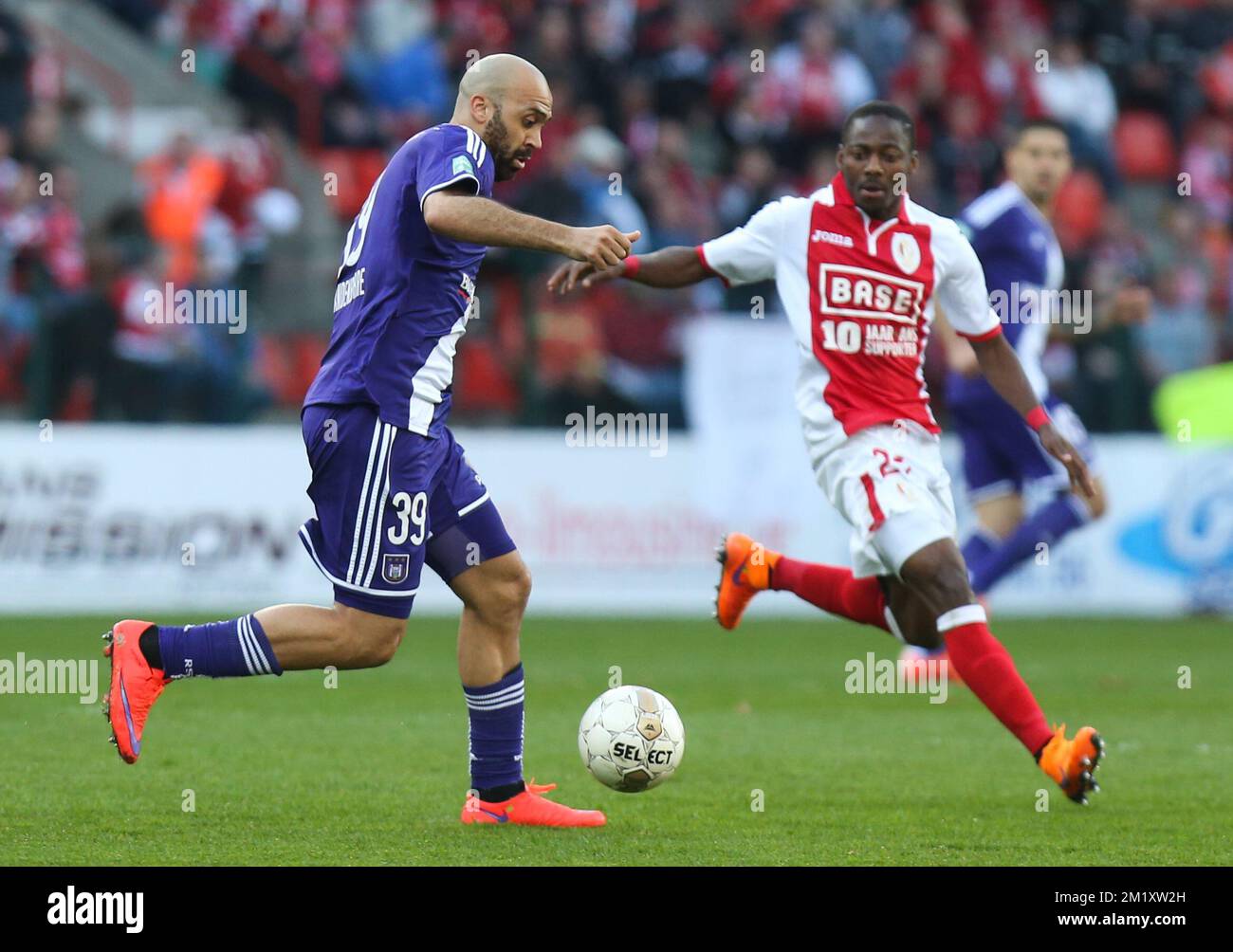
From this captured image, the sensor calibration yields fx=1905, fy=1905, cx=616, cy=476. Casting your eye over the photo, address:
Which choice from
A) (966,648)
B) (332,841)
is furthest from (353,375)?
(966,648)

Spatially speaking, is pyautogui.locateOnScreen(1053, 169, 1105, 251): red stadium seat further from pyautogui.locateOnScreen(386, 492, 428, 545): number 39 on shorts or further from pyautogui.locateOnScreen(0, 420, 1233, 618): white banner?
pyautogui.locateOnScreen(386, 492, 428, 545): number 39 on shorts

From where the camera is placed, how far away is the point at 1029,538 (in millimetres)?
10453

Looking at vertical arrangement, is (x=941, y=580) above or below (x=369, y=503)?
below

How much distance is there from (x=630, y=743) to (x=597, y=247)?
1.79 meters

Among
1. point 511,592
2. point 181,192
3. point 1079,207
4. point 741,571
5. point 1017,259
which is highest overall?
point 1079,207

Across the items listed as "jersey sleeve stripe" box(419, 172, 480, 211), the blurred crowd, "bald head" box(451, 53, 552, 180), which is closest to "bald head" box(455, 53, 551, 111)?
"bald head" box(451, 53, 552, 180)

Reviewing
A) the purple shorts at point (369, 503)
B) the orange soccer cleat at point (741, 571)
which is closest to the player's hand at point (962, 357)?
the orange soccer cleat at point (741, 571)

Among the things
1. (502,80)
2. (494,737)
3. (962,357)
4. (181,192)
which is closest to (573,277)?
(502,80)

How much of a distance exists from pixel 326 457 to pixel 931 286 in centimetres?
246

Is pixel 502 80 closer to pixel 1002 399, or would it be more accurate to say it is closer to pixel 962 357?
pixel 962 357

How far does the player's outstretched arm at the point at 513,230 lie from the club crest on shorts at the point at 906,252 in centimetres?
182

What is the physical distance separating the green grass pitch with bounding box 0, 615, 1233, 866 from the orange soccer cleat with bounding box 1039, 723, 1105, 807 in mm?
123

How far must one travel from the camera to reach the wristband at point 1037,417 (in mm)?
6898

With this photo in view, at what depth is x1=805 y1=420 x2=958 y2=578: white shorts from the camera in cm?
668
